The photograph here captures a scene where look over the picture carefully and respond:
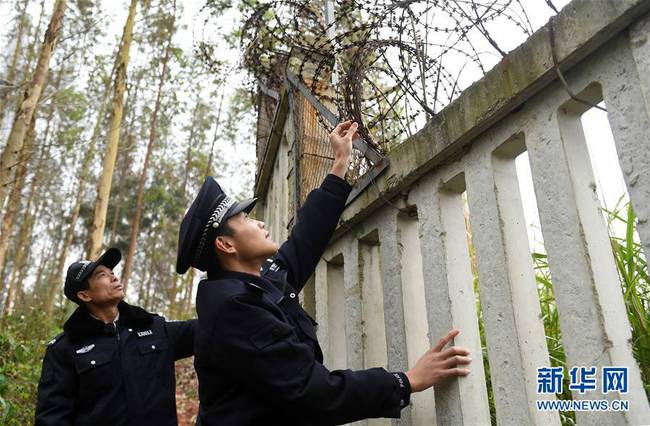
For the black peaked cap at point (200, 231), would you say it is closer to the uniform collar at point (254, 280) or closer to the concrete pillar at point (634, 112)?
the uniform collar at point (254, 280)

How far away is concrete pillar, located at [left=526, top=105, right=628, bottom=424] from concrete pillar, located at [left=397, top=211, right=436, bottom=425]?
75cm

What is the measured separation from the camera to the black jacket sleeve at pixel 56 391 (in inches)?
106

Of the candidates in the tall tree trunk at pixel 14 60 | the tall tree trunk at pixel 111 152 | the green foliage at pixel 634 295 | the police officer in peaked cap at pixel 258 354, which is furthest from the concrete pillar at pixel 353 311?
the tall tree trunk at pixel 14 60

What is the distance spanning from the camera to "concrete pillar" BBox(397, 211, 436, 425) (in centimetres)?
198

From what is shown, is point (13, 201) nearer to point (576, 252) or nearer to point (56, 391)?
point (56, 391)

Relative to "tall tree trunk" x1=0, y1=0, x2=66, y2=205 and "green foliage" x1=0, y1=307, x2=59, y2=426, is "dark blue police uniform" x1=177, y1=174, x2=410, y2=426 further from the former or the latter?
"tall tree trunk" x1=0, y1=0, x2=66, y2=205

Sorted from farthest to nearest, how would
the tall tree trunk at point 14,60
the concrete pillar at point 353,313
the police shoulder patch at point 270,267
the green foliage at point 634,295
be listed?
the tall tree trunk at point 14,60 < the concrete pillar at point 353,313 < the police shoulder patch at point 270,267 < the green foliage at point 634,295

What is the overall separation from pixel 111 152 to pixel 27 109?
3.20 meters

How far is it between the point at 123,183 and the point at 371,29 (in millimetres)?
21982

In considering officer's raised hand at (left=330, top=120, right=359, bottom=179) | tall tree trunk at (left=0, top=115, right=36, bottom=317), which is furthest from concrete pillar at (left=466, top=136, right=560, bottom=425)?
tall tree trunk at (left=0, top=115, right=36, bottom=317)

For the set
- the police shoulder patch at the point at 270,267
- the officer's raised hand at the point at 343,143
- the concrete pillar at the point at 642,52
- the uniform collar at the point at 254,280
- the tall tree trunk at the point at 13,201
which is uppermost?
the tall tree trunk at the point at 13,201

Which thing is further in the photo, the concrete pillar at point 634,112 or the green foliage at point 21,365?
the green foliage at point 21,365

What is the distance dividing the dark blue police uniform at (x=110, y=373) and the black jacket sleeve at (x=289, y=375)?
62.7 inches

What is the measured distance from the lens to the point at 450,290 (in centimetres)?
184
